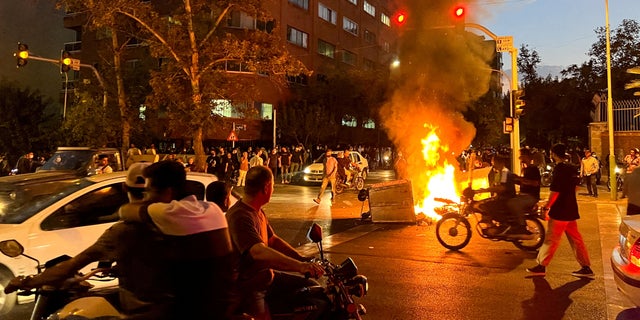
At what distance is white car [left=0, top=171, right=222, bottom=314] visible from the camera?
5262 millimetres

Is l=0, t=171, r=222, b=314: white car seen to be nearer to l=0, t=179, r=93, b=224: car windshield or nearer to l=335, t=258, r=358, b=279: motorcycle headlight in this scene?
l=0, t=179, r=93, b=224: car windshield

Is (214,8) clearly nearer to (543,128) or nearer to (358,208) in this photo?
(358,208)

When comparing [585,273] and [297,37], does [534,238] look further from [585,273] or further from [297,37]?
[297,37]

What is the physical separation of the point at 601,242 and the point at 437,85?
28.7 ft

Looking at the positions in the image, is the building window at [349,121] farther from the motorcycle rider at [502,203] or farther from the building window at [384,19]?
the motorcycle rider at [502,203]

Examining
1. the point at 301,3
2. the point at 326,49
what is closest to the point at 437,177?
the point at 301,3

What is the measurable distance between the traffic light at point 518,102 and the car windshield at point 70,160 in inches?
478

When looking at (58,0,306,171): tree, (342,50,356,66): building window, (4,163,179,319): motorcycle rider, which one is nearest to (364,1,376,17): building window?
(342,50,356,66): building window

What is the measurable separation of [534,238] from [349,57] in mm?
44117

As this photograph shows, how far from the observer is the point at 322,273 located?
10.8ft

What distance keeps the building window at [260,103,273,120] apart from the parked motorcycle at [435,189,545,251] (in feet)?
93.7

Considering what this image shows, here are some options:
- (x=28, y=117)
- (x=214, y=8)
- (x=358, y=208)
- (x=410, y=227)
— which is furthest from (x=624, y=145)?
(x=28, y=117)

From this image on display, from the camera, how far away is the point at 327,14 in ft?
153

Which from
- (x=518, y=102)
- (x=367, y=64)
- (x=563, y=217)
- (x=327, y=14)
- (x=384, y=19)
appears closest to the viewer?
(x=563, y=217)
